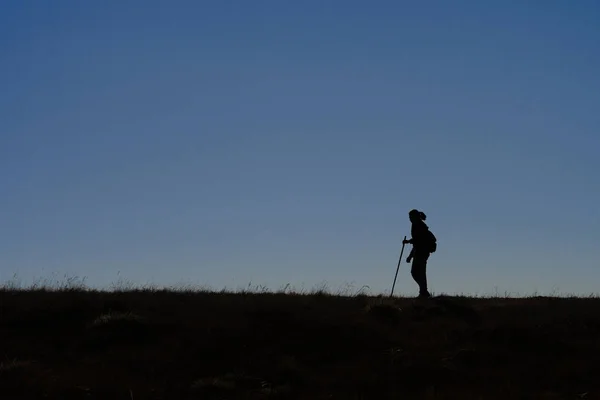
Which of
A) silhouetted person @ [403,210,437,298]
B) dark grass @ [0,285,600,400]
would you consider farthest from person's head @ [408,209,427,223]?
dark grass @ [0,285,600,400]

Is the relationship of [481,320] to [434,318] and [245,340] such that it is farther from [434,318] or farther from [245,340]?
[245,340]

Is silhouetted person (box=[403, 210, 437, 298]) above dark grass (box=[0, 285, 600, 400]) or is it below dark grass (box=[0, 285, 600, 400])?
above

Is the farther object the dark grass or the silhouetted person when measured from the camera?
the silhouetted person

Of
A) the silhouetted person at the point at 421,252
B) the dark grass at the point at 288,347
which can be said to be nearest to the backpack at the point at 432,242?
the silhouetted person at the point at 421,252

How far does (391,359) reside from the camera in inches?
687

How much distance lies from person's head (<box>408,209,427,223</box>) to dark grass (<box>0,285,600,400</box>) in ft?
9.38

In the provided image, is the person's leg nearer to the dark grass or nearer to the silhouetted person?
the silhouetted person

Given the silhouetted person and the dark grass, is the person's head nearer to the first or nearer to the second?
the silhouetted person

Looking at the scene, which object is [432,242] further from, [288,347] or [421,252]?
[288,347]

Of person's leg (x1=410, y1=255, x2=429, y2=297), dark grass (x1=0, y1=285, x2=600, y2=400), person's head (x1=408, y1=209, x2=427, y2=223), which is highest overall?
person's head (x1=408, y1=209, x2=427, y2=223)

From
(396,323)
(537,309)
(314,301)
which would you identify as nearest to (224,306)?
(314,301)

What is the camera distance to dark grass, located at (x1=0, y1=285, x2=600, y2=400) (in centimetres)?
1594

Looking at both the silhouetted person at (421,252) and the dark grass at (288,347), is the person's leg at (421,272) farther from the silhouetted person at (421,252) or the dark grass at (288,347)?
the dark grass at (288,347)

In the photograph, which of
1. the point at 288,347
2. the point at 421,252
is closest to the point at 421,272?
the point at 421,252
